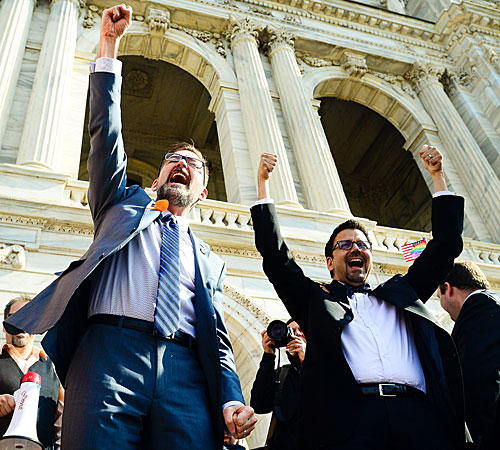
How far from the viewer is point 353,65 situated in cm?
1416

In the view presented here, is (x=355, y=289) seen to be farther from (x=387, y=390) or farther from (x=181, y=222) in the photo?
(x=181, y=222)

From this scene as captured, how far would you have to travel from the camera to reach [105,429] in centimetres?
198

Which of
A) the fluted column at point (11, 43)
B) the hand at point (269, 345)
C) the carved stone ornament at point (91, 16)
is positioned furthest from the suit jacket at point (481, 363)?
the carved stone ornament at point (91, 16)

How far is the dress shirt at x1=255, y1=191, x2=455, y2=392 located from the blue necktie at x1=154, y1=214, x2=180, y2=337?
684 mm

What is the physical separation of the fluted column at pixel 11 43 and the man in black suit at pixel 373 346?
7.25 meters

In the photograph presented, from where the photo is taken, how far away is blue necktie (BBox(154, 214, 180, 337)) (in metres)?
2.33

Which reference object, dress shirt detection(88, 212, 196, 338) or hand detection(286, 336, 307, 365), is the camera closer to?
hand detection(286, 336, 307, 365)

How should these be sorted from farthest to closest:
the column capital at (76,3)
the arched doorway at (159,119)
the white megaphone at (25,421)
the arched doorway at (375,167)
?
the arched doorway at (375,167)
the arched doorway at (159,119)
the column capital at (76,3)
the white megaphone at (25,421)

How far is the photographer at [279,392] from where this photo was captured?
3.62 meters

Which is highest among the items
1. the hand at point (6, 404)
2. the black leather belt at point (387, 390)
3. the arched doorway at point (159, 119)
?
the arched doorway at point (159, 119)

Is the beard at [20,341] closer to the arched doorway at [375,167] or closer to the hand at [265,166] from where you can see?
the hand at [265,166]

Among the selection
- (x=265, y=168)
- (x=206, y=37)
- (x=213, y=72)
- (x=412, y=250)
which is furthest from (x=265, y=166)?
(x=206, y=37)

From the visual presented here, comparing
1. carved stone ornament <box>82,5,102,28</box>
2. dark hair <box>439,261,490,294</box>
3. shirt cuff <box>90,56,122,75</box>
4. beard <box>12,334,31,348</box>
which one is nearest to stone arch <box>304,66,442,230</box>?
carved stone ornament <box>82,5,102,28</box>

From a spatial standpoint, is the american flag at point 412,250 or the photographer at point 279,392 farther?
the american flag at point 412,250
